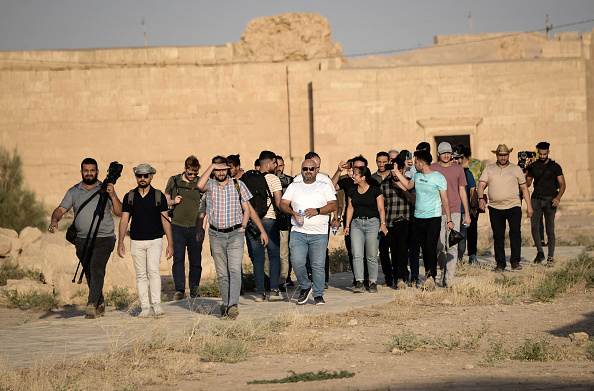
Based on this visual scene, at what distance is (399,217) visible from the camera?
34.0 ft

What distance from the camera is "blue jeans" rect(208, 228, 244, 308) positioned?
8.52 metres

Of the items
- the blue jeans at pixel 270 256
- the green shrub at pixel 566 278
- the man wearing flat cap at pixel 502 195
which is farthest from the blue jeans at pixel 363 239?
the man wearing flat cap at pixel 502 195

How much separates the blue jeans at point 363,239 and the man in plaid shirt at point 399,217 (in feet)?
1.10

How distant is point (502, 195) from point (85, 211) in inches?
247

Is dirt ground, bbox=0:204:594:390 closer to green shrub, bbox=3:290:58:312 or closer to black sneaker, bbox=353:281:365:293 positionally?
black sneaker, bbox=353:281:365:293

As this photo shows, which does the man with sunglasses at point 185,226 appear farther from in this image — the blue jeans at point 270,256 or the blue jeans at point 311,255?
the blue jeans at point 311,255

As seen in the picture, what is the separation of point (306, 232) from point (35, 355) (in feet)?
12.0

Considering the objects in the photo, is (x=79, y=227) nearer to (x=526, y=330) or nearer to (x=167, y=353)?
(x=167, y=353)

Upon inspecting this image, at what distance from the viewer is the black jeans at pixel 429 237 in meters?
9.90

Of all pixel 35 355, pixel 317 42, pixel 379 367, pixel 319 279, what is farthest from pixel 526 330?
pixel 317 42

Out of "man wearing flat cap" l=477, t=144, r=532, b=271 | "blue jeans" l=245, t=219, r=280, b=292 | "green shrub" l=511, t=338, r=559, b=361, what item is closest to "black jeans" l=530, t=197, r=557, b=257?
"man wearing flat cap" l=477, t=144, r=532, b=271

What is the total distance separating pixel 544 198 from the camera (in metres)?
12.3

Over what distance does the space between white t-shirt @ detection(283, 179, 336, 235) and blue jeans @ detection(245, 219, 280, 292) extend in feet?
2.41

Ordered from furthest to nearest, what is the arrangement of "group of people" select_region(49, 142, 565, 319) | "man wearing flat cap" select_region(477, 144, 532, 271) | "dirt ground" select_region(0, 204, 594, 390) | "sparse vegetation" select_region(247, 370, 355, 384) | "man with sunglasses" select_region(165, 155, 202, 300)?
"man wearing flat cap" select_region(477, 144, 532, 271) < "man with sunglasses" select_region(165, 155, 202, 300) < "group of people" select_region(49, 142, 565, 319) < "sparse vegetation" select_region(247, 370, 355, 384) < "dirt ground" select_region(0, 204, 594, 390)
